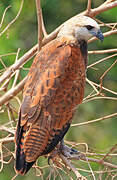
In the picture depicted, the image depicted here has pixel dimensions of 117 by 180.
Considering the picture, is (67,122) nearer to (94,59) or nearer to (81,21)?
(81,21)

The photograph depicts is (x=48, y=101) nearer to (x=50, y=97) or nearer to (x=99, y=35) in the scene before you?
(x=50, y=97)

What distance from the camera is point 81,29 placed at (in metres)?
2.88

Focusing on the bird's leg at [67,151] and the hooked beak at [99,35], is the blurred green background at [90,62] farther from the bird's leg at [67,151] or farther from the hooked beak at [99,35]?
the hooked beak at [99,35]

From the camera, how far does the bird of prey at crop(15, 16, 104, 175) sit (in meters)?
2.64

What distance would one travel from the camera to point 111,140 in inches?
230

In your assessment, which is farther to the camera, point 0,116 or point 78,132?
point 78,132

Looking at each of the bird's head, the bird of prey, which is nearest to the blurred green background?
the bird's head

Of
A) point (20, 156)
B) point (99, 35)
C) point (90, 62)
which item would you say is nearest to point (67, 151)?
point (20, 156)

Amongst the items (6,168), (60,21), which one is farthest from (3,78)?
(60,21)

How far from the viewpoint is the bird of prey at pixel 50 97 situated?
2637 millimetres

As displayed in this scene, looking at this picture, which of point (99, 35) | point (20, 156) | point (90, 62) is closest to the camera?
point (20, 156)

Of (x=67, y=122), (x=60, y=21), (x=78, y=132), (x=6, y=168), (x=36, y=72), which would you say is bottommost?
(x=78, y=132)

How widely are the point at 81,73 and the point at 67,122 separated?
332mm

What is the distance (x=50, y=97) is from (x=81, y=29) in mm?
534
